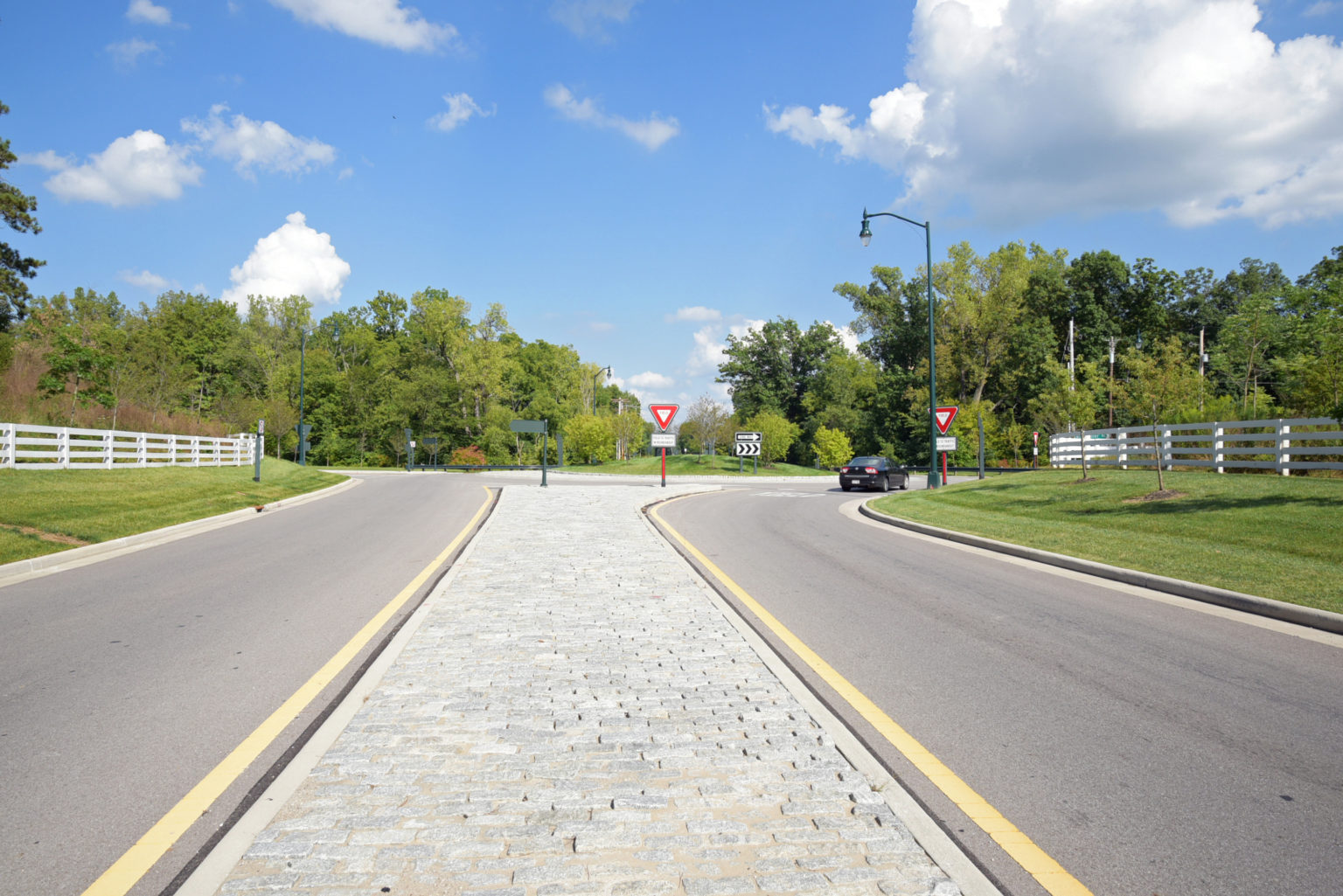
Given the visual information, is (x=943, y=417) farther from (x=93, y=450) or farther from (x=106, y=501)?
(x=93, y=450)

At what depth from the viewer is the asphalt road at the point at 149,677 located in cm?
325

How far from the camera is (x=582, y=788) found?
11.6 feet

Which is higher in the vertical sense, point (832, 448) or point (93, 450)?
point (832, 448)

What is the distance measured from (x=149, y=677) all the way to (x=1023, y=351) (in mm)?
Answer: 66377

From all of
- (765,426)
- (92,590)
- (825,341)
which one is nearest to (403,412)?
(765,426)

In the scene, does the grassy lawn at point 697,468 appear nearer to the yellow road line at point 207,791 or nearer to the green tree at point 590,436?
the green tree at point 590,436

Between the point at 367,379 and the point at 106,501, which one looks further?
the point at 367,379

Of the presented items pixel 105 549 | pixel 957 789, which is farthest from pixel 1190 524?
pixel 105 549

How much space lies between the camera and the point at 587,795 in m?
3.46

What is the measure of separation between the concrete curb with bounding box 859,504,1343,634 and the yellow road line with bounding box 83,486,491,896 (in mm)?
8519

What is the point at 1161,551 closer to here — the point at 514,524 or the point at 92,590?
the point at 514,524

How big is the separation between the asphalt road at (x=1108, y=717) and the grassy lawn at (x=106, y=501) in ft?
36.6

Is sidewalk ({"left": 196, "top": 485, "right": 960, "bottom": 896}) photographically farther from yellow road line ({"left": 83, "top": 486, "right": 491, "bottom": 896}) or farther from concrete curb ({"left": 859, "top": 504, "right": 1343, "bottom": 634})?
concrete curb ({"left": 859, "top": 504, "right": 1343, "bottom": 634})

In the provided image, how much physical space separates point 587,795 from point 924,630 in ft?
14.3
